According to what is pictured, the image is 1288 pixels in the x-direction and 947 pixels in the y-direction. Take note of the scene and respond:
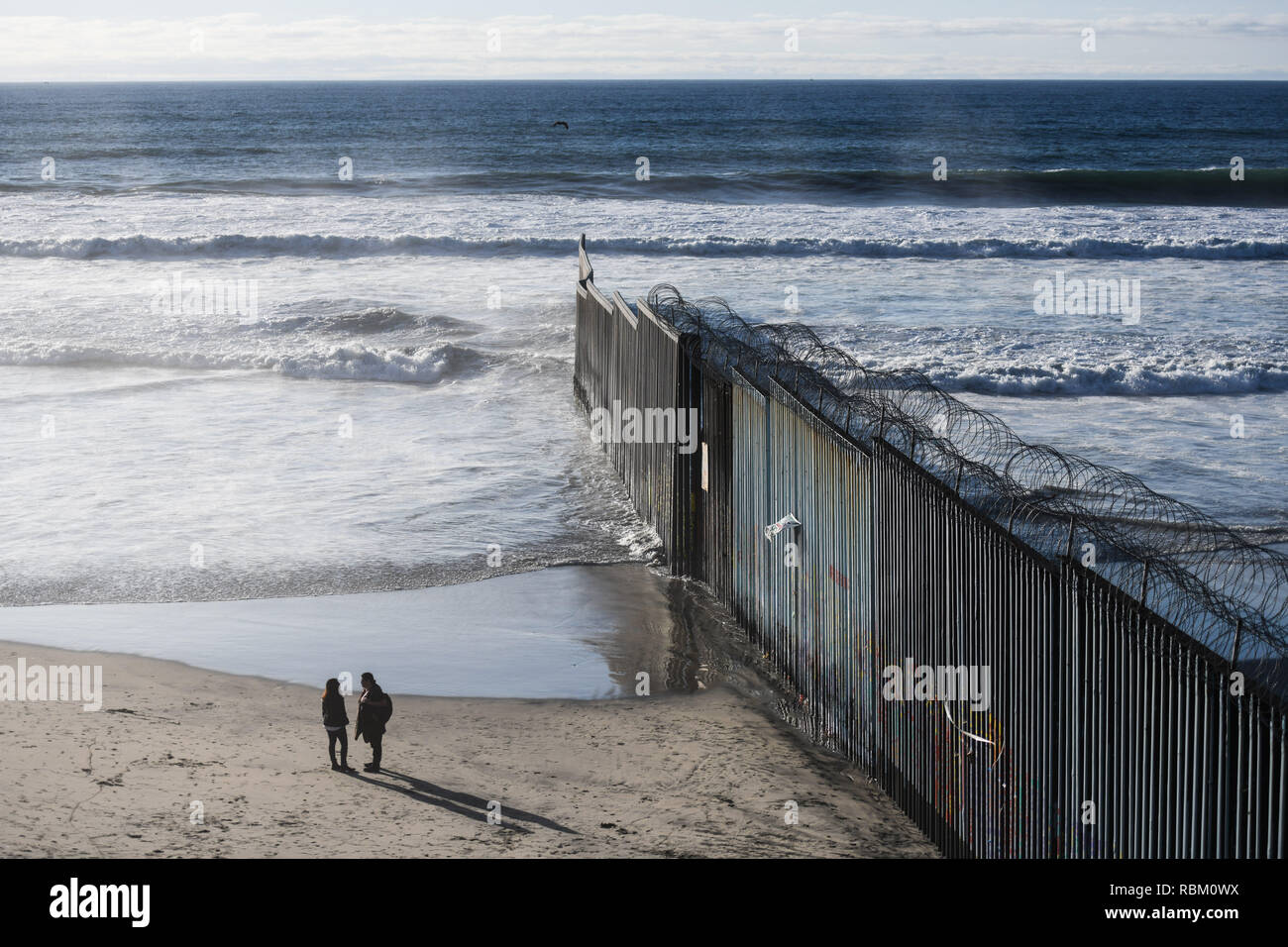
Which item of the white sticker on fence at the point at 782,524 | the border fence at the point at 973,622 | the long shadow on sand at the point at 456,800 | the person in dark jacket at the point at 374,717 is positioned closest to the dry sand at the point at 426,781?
the long shadow on sand at the point at 456,800

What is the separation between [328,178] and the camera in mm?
60812

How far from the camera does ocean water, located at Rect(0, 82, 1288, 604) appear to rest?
13.1 metres

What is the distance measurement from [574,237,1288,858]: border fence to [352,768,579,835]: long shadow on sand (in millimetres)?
2081

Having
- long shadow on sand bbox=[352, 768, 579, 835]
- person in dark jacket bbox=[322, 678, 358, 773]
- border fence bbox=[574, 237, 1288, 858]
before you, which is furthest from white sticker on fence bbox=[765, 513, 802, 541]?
person in dark jacket bbox=[322, 678, 358, 773]

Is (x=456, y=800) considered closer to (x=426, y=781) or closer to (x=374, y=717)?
(x=426, y=781)

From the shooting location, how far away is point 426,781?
7.81 metres

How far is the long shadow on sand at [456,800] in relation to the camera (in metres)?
7.19

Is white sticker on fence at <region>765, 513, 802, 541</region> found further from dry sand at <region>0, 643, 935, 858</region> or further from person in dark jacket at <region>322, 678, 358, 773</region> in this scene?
person in dark jacket at <region>322, 678, 358, 773</region>

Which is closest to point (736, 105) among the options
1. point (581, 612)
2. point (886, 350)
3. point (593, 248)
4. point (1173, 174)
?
point (1173, 174)

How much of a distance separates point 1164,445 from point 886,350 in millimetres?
6964

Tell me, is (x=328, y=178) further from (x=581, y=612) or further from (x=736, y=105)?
(x=736, y=105)

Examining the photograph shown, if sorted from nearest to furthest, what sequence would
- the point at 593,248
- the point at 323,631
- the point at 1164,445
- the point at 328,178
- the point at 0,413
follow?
the point at 323,631 → the point at 1164,445 → the point at 0,413 → the point at 593,248 → the point at 328,178

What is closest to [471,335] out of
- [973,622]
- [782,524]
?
[782,524]

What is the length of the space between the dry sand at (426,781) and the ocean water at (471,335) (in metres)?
2.73
